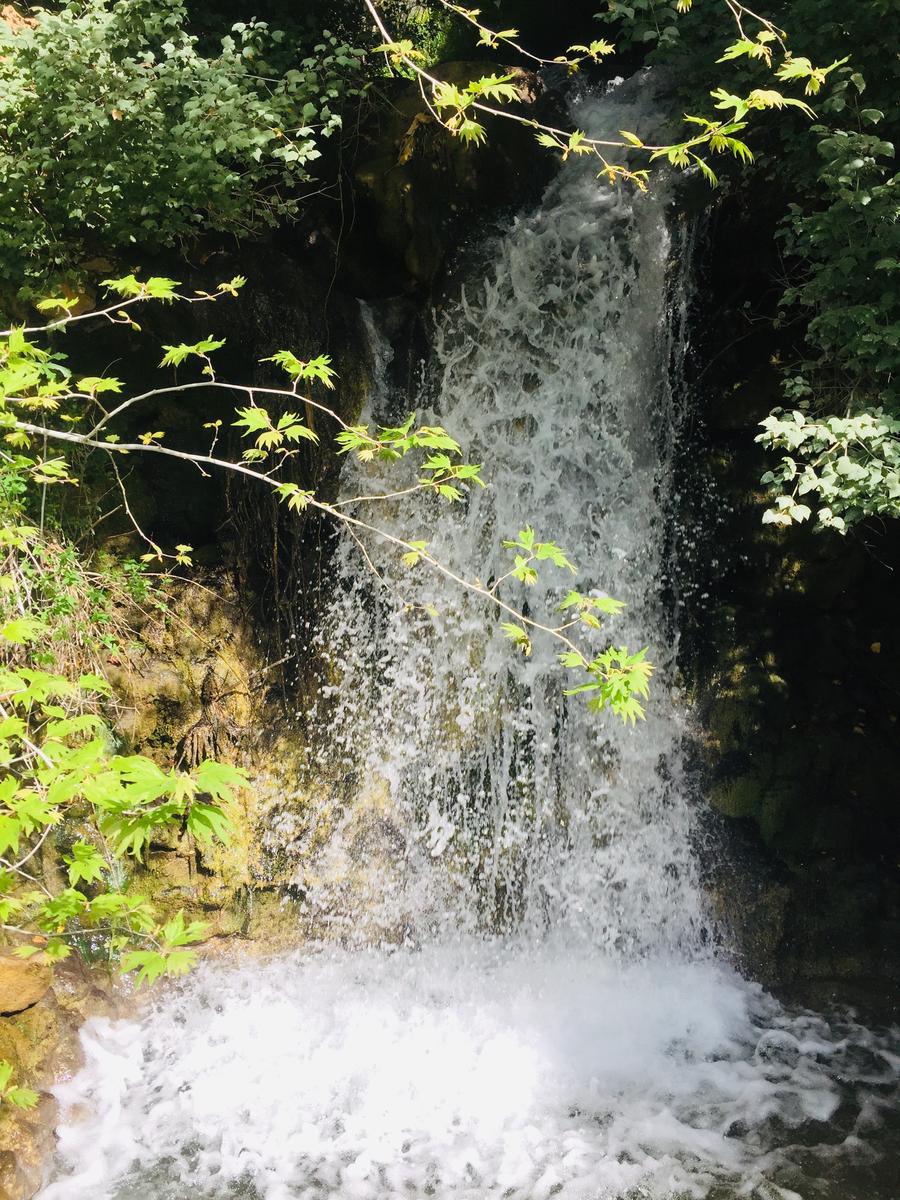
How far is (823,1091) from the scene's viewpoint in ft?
13.2

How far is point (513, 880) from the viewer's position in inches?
201

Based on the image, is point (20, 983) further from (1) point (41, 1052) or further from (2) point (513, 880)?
(2) point (513, 880)

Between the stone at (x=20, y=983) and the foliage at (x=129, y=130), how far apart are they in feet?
11.8

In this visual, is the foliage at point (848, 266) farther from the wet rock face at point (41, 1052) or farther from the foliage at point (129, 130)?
the wet rock face at point (41, 1052)

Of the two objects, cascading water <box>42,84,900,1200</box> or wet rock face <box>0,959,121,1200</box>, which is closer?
wet rock face <box>0,959,121,1200</box>

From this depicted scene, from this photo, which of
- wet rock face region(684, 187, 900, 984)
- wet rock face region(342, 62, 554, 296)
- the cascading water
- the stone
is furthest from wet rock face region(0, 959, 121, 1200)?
wet rock face region(342, 62, 554, 296)

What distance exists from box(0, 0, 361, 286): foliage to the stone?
11.8ft

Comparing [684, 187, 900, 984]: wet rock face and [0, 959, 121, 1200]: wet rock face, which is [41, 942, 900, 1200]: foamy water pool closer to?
[0, 959, 121, 1200]: wet rock face

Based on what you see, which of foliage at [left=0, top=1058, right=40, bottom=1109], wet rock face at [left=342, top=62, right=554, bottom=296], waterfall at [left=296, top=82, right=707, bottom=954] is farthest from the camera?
wet rock face at [left=342, top=62, right=554, bottom=296]

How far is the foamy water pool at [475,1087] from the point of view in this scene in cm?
358

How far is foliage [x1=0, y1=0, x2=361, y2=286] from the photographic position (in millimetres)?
4562

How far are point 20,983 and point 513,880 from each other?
2540 millimetres

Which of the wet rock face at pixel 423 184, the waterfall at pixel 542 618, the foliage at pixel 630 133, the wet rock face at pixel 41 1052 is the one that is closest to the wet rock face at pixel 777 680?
the waterfall at pixel 542 618

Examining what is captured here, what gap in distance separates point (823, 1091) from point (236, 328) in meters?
5.05
